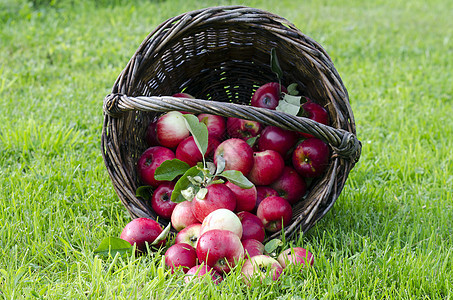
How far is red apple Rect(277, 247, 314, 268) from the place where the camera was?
5.56ft

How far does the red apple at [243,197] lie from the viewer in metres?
1.98

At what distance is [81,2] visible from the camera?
17.6 ft

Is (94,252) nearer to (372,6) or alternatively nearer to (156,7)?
(156,7)

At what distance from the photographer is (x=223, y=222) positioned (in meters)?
1.76

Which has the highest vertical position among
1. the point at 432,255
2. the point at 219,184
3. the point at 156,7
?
the point at 156,7

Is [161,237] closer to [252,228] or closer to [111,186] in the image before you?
[252,228]

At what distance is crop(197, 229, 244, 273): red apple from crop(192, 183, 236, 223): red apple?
0.18 meters

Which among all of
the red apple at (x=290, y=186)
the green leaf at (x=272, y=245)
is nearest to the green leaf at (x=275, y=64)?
the red apple at (x=290, y=186)

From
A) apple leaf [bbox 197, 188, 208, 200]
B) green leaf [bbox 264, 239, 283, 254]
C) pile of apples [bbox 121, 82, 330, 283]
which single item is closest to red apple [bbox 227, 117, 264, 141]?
pile of apples [bbox 121, 82, 330, 283]

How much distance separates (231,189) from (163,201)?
0.32 meters

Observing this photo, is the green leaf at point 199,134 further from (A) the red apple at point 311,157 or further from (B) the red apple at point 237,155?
(A) the red apple at point 311,157

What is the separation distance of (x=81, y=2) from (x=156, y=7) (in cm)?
87

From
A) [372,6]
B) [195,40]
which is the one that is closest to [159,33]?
[195,40]

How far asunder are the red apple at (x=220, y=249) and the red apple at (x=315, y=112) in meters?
0.68
